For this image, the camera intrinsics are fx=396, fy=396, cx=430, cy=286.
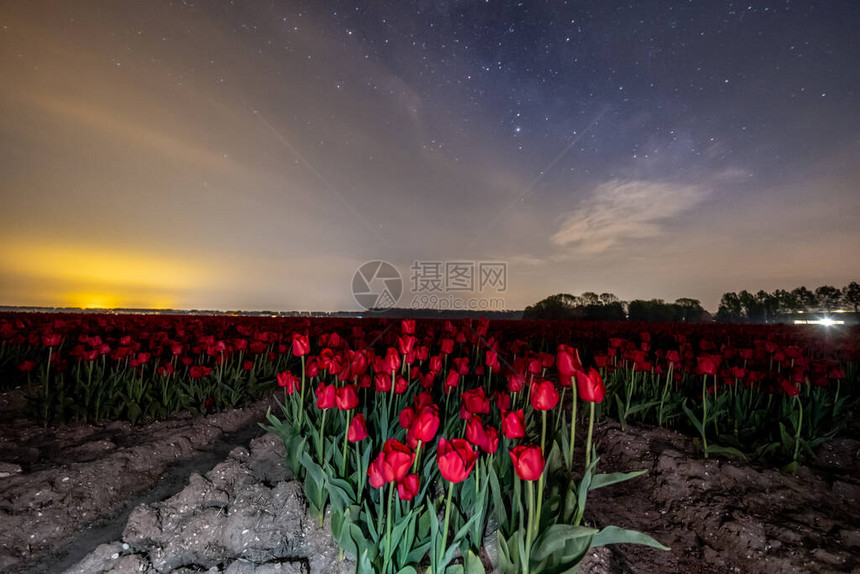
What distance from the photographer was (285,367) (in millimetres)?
7184

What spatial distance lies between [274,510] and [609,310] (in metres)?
30.4

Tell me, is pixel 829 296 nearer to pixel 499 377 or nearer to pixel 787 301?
pixel 787 301

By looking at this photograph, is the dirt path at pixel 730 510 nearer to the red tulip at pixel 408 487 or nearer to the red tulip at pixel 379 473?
the red tulip at pixel 408 487

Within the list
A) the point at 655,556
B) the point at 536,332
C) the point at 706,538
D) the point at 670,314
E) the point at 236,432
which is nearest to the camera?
the point at 655,556

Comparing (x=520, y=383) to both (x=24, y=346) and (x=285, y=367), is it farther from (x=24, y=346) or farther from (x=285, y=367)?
(x=24, y=346)

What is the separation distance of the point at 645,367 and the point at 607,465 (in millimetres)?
1206

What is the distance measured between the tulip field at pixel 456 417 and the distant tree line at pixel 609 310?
18347 mm

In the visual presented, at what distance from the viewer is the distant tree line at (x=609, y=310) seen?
26981mm

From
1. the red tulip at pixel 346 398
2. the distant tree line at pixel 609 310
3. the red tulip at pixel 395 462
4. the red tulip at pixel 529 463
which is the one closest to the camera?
the red tulip at pixel 529 463

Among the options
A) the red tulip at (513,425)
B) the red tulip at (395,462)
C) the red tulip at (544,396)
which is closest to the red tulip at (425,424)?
the red tulip at (395,462)

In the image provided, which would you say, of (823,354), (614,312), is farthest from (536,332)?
(614,312)

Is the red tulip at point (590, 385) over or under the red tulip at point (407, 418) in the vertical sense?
over

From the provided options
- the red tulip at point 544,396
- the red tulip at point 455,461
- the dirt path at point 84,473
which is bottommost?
the dirt path at point 84,473

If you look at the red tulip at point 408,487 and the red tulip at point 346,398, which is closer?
the red tulip at point 408,487
